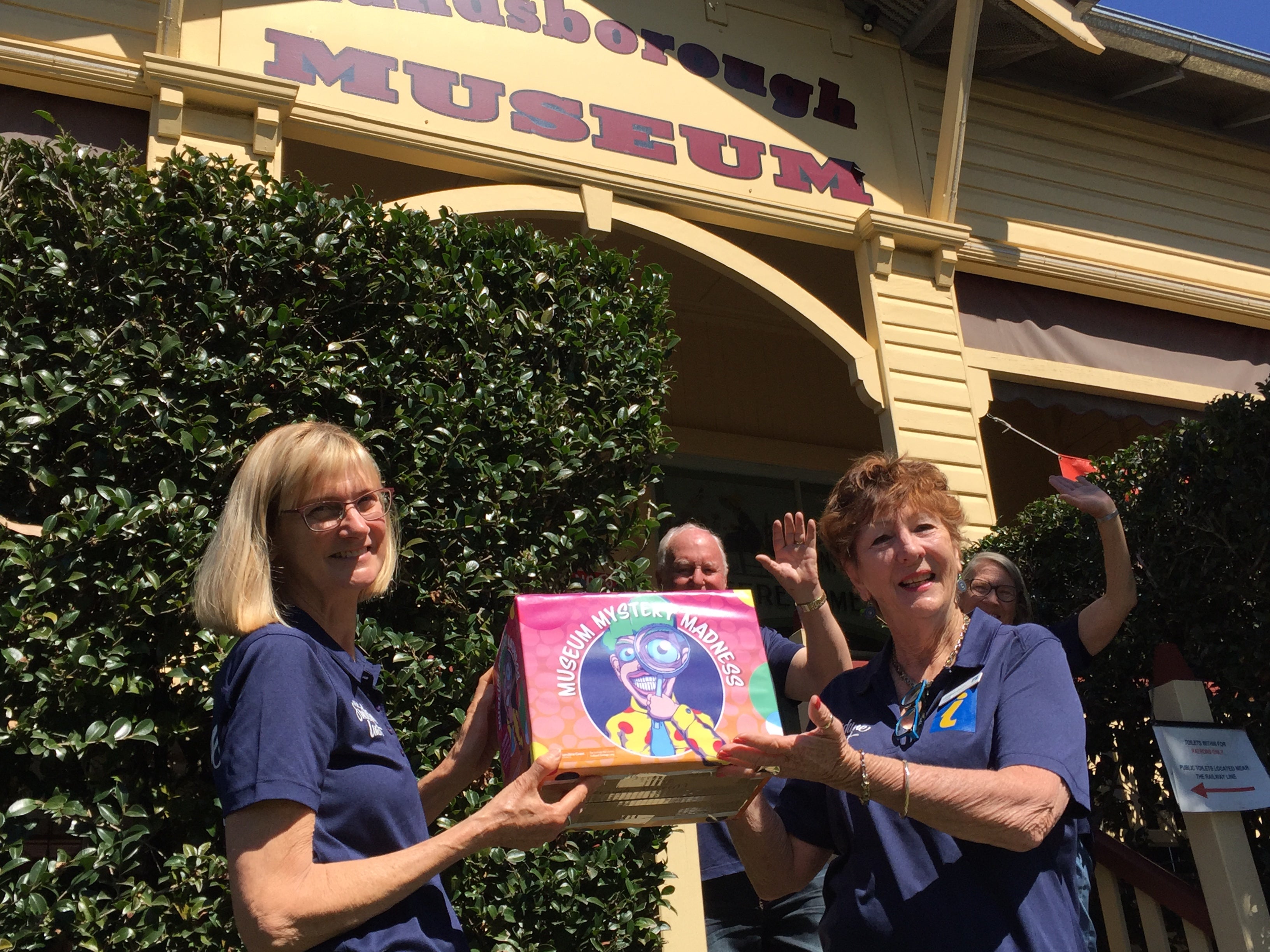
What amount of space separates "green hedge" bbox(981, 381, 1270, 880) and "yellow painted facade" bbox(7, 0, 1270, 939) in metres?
2.65

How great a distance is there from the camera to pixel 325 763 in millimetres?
1795

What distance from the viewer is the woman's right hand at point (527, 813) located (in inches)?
71.4

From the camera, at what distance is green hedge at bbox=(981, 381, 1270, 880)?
3.64m

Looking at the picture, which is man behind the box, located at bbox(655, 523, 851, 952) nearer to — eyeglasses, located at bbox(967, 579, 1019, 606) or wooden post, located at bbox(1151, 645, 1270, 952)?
eyeglasses, located at bbox(967, 579, 1019, 606)

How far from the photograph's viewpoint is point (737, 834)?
2328 mm

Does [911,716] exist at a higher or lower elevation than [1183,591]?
lower

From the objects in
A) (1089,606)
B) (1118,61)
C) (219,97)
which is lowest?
(1089,606)

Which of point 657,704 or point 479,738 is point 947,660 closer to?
point 657,704

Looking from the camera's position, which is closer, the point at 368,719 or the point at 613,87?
the point at 368,719

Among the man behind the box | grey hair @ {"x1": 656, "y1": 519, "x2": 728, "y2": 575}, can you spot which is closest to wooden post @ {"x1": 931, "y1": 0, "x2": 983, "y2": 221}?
grey hair @ {"x1": 656, "y1": 519, "x2": 728, "y2": 575}

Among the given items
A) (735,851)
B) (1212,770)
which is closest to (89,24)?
(735,851)

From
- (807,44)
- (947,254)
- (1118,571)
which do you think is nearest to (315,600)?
(1118,571)

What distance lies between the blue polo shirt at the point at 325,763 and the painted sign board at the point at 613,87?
15.2 feet

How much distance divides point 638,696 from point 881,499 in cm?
82
